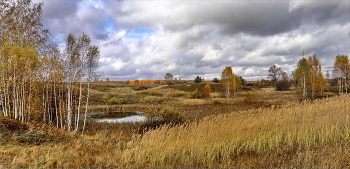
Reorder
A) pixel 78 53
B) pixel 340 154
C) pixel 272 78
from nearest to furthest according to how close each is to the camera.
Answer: pixel 340 154 → pixel 78 53 → pixel 272 78

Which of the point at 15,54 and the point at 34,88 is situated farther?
the point at 34,88

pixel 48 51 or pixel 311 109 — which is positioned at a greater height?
pixel 48 51

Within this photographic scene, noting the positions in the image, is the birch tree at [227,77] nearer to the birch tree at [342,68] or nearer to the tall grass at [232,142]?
the birch tree at [342,68]

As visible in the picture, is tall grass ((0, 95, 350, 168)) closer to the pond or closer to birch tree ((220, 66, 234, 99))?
the pond

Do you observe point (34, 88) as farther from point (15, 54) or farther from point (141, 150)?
point (141, 150)

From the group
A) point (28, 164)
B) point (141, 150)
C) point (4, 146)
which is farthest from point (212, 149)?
point (4, 146)

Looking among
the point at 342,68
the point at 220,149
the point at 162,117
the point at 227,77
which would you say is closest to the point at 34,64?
the point at 162,117

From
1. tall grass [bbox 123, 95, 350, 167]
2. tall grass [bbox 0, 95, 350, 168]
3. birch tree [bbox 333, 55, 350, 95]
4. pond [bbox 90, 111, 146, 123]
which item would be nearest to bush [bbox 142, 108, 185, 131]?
pond [bbox 90, 111, 146, 123]

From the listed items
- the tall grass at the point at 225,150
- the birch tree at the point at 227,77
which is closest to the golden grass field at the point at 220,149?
the tall grass at the point at 225,150

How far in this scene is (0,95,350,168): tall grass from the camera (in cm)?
599

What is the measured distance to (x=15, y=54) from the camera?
13953 mm

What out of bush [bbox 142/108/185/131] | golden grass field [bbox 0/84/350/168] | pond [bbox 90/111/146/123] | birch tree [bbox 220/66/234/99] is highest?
birch tree [bbox 220/66/234/99]

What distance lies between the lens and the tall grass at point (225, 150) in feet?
19.7

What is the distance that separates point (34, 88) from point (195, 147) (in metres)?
14.4
